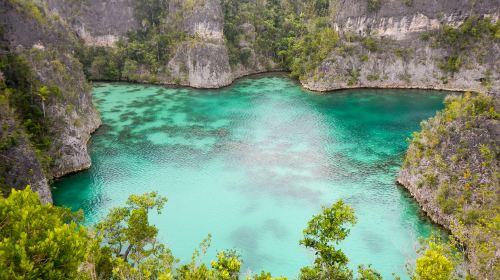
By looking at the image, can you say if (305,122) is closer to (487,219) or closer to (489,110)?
(489,110)

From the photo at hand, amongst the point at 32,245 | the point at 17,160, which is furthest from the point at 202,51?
the point at 32,245

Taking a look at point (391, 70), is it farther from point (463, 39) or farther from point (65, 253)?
point (65, 253)

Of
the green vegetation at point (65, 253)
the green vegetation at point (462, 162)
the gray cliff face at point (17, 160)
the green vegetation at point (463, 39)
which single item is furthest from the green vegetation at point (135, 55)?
the green vegetation at point (65, 253)

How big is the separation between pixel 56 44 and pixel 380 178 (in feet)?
127

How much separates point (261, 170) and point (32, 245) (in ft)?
101

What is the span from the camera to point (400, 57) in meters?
75.9

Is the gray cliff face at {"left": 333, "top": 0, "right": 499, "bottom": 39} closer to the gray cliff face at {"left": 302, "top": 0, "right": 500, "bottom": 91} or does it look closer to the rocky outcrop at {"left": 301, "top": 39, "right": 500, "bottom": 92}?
the gray cliff face at {"left": 302, "top": 0, "right": 500, "bottom": 91}

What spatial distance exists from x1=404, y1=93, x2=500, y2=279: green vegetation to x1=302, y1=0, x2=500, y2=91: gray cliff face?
3938 cm

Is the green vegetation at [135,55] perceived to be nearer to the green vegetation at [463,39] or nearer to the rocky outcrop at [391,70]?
the rocky outcrop at [391,70]

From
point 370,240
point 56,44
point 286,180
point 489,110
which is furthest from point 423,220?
point 56,44

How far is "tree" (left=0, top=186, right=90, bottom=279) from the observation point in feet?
41.8

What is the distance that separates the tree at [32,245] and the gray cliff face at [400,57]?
212 ft

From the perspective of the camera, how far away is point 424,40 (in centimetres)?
7550

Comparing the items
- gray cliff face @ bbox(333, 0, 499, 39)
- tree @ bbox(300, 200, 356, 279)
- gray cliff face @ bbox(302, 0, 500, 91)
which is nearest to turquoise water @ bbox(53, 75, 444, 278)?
gray cliff face @ bbox(302, 0, 500, 91)
